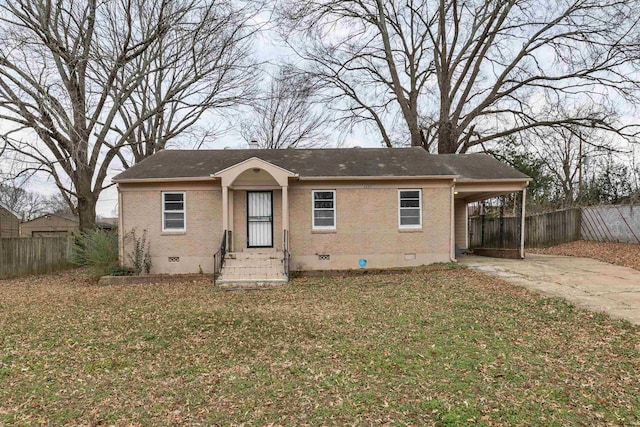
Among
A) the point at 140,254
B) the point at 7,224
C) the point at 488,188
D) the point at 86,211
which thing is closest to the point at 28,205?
the point at 7,224

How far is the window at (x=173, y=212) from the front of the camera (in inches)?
539

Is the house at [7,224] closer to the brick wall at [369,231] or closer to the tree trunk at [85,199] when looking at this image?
the tree trunk at [85,199]

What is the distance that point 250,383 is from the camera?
15.7ft

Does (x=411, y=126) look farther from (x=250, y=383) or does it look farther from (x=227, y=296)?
(x=250, y=383)

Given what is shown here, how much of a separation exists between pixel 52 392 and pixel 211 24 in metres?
17.4

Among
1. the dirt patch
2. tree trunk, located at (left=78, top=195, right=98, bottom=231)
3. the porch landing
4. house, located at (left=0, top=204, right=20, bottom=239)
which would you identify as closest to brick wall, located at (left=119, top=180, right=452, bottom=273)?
the porch landing

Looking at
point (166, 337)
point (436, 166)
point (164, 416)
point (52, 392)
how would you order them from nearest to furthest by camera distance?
1. point (164, 416)
2. point (52, 392)
3. point (166, 337)
4. point (436, 166)

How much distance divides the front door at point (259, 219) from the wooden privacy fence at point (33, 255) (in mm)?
9114

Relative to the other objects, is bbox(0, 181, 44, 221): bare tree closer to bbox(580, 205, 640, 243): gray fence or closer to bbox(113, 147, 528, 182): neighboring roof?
bbox(113, 147, 528, 182): neighboring roof

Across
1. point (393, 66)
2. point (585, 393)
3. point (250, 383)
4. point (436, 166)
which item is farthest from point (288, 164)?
point (393, 66)

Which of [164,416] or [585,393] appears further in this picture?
[585,393]

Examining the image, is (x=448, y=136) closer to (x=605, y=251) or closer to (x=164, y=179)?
(x=605, y=251)

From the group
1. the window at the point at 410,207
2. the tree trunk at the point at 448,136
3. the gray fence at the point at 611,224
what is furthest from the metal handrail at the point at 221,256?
the gray fence at the point at 611,224

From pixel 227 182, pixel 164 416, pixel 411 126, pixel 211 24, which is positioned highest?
pixel 211 24
